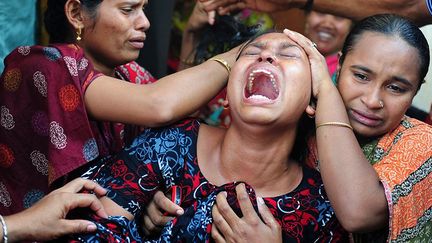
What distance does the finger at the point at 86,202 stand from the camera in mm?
2246

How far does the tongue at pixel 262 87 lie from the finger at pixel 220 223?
0.41m

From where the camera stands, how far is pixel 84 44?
9.55 ft

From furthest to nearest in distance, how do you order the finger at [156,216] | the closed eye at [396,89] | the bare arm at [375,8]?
the bare arm at [375,8] → the closed eye at [396,89] → the finger at [156,216]

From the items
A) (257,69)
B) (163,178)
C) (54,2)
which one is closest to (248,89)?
(257,69)

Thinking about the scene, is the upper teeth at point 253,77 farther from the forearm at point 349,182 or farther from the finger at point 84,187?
the finger at point 84,187

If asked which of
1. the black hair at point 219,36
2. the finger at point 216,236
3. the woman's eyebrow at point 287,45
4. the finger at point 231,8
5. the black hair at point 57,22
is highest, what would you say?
the woman's eyebrow at point 287,45

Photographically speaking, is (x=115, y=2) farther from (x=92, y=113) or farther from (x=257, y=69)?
(x=257, y=69)

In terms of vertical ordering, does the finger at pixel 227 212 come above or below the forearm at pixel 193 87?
below

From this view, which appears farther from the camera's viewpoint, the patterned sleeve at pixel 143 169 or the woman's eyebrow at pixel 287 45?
the woman's eyebrow at pixel 287 45

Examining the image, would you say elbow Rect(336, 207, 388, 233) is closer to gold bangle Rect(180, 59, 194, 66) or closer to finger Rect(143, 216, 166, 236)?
finger Rect(143, 216, 166, 236)

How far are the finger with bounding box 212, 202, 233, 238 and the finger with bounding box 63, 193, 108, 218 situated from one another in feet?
1.13

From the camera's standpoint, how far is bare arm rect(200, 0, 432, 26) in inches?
121

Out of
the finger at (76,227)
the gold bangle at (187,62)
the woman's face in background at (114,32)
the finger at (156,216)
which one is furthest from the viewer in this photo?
the gold bangle at (187,62)

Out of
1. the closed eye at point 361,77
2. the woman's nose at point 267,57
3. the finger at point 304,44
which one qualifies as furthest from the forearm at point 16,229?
the closed eye at point 361,77
